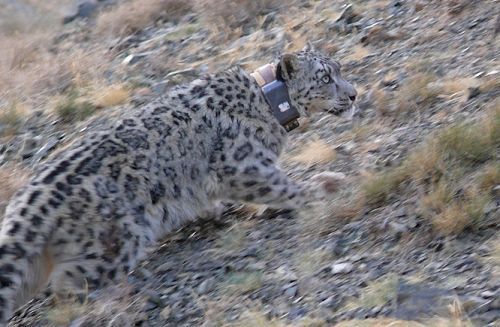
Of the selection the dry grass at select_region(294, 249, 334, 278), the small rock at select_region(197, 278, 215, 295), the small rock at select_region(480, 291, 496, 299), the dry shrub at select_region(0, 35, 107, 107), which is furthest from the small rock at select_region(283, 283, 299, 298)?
the dry shrub at select_region(0, 35, 107, 107)

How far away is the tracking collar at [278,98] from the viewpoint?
9.07 m

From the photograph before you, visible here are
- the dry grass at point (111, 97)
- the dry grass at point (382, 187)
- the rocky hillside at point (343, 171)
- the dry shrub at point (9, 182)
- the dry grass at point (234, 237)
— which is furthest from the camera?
the dry grass at point (111, 97)

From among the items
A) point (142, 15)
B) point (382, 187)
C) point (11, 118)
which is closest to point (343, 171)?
point (382, 187)

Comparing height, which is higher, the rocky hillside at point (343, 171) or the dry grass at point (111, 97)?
the dry grass at point (111, 97)

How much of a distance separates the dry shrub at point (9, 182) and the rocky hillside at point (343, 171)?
0.03 m

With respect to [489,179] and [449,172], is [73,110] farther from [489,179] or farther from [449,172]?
[489,179]

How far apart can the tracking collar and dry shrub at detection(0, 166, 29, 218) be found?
2.70m

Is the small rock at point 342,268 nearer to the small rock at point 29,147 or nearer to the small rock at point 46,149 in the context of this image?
the small rock at point 46,149

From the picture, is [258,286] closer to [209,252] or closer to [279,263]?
[279,263]

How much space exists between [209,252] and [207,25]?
869cm

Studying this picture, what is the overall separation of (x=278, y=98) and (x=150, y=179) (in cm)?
169

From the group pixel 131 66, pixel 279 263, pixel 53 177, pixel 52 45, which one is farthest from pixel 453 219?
pixel 52 45

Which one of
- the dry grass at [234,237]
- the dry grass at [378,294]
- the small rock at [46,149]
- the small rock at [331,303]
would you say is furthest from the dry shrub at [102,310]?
the small rock at [46,149]

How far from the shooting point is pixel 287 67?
30.1 feet
